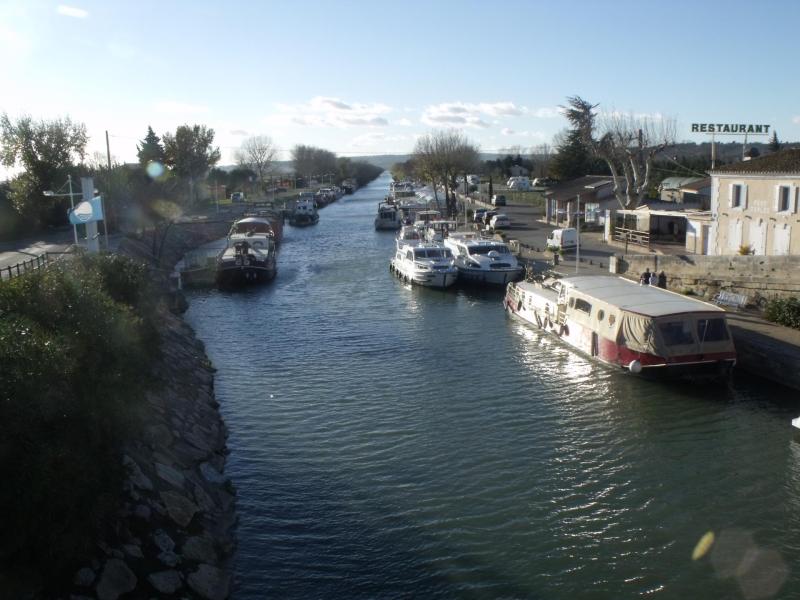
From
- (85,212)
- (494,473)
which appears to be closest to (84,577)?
(494,473)

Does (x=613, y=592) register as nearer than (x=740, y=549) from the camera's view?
Yes

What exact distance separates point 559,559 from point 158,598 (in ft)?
21.1

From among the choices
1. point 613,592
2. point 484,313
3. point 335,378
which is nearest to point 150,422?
point 335,378

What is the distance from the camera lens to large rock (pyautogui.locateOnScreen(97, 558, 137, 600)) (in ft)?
32.6

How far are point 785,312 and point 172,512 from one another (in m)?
19.7

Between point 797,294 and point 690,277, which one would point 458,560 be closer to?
point 797,294

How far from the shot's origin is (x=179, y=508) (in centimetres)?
1316

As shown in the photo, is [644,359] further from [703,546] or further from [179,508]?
[179,508]

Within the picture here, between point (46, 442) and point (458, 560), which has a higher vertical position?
point (46, 442)

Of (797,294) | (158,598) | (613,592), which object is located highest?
(797,294)

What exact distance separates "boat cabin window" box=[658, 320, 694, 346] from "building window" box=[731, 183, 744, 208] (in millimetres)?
13916

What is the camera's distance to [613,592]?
11914 mm

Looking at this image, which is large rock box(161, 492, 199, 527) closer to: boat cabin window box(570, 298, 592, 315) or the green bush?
boat cabin window box(570, 298, 592, 315)

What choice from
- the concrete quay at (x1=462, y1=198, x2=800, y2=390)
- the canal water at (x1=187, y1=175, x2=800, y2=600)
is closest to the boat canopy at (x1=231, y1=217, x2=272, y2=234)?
the concrete quay at (x1=462, y1=198, x2=800, y2=390)
